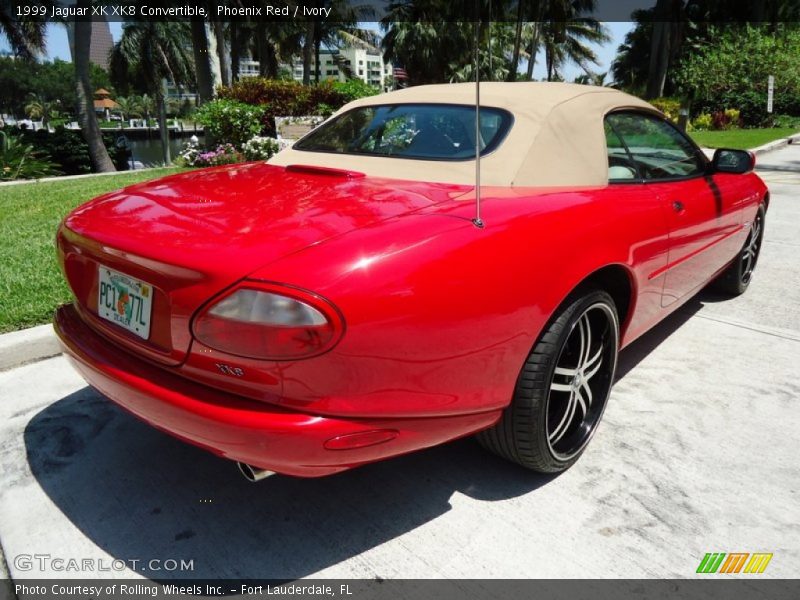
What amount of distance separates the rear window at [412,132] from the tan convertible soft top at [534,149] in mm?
54

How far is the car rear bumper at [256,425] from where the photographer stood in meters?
1.60

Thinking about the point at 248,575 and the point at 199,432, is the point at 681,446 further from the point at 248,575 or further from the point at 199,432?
the point at 199,432

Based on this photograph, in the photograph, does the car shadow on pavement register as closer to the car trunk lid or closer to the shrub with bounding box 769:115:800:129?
the car trunk lid

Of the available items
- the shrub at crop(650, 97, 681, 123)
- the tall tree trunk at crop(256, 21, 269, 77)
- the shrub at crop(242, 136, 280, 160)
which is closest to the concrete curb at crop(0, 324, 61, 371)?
the shrub at crop(242, 136, 280, 160)

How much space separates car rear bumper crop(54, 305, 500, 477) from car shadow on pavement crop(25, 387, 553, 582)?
426 mm

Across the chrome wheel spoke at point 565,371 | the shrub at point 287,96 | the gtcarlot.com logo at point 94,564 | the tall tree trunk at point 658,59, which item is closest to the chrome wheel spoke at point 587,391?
the chrome wheel spoke at point 565,371

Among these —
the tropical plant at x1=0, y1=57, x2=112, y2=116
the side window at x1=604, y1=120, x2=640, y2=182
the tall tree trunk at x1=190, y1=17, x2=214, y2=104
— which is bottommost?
the tropical plant at x1=0, y1=57, x2=112, y2=116

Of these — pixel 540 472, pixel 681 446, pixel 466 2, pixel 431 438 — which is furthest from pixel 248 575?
pixel 466 2

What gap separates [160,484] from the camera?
230 centimetres

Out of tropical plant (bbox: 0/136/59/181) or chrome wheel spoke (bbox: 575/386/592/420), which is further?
tropical plant (bbox: 0/136/59/181)

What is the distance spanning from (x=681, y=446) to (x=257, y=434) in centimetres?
179

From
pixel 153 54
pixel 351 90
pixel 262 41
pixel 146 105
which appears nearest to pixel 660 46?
pixel 351 90

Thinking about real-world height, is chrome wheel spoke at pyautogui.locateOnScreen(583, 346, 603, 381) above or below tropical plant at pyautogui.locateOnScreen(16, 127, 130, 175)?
above

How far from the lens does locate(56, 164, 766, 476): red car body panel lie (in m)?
1.60
